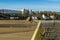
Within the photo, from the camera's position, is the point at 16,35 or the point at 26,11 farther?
the point at 26,11

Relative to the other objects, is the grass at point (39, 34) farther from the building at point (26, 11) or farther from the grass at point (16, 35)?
the building at point (26, 11)

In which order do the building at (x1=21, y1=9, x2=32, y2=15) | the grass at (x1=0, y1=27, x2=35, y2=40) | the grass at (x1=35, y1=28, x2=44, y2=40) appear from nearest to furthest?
1. the grass at (x1=35, y1=28, x2=44, y2=40)
2. the grass at (x1=0, y1=27, x2=35, y2=40)
3. the building at (x1=21, y1=9, x2=32, y2=15)

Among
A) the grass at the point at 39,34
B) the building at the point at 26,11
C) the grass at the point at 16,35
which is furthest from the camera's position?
the building at the point at 26,11

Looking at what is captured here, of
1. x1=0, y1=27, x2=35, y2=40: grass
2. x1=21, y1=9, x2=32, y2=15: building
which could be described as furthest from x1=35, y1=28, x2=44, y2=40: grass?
x1=21, y1=9, x2=32, y2=15: building

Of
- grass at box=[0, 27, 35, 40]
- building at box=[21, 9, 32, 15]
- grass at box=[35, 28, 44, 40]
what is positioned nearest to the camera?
grass at box=[35, 28, 44, 40]

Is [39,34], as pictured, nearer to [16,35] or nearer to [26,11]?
[16,35]

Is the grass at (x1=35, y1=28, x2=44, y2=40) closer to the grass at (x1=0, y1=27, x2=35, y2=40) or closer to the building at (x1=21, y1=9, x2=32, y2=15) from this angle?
the grass at (x1=0, y1=27, x2=35, y2=40)

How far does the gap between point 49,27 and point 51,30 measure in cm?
6

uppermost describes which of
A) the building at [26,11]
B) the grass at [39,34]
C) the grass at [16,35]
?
the grass at [39,34]

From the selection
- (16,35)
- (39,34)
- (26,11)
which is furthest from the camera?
(26,11)

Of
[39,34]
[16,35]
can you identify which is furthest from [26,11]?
[39,34]

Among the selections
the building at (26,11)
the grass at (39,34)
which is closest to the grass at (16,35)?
the grass at (39,34)

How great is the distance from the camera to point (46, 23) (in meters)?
2.81

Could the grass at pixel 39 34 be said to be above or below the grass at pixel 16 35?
above
